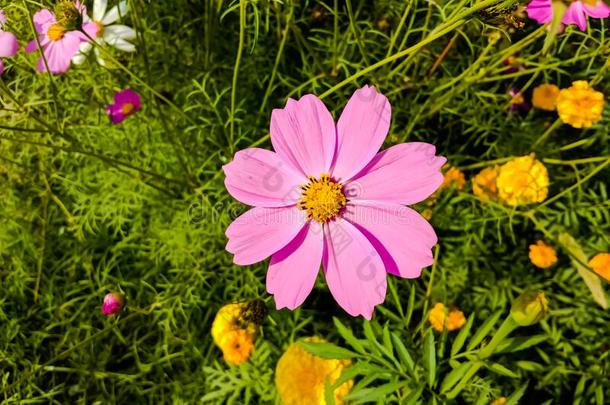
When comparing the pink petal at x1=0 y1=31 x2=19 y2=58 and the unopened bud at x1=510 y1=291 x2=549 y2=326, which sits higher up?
the pink petal at x1=0 y1=31 x2=19 y2=58

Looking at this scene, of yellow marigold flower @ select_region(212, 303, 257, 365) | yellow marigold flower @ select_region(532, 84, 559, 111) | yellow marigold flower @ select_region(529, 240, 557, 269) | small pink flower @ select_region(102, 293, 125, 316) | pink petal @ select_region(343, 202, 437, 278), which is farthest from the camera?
yellow marigold flower @ select_region(532, 84, 559, 111)

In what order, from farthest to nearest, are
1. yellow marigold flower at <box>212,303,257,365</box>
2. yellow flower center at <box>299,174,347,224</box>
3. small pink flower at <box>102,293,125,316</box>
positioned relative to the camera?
1. yellow marigold flower at <box>212,303,257,365</box>
2. small pink flower at <box>102,293,125,316</box>
3. yellow flower center at <box>299,174,347,224</box>

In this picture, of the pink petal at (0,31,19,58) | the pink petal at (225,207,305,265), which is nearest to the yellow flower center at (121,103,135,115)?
the pink petal at (0,31,19,58)

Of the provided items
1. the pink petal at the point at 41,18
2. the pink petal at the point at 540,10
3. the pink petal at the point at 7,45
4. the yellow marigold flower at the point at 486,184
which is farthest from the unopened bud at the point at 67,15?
the yellow marigold flower at the point at 486,184

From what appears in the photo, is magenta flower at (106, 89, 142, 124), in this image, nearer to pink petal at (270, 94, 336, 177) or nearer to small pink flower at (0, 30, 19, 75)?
small pink flower at (0, 30, 19, 75)

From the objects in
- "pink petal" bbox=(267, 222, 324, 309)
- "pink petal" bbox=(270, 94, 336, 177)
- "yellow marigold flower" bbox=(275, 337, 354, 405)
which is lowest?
"yellow marigold flower" bbox=(275, 337, 354, 405)

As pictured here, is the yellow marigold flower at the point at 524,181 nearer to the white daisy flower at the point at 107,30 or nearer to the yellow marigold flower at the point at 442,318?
the yellow marigold flower at the point at 442,318
